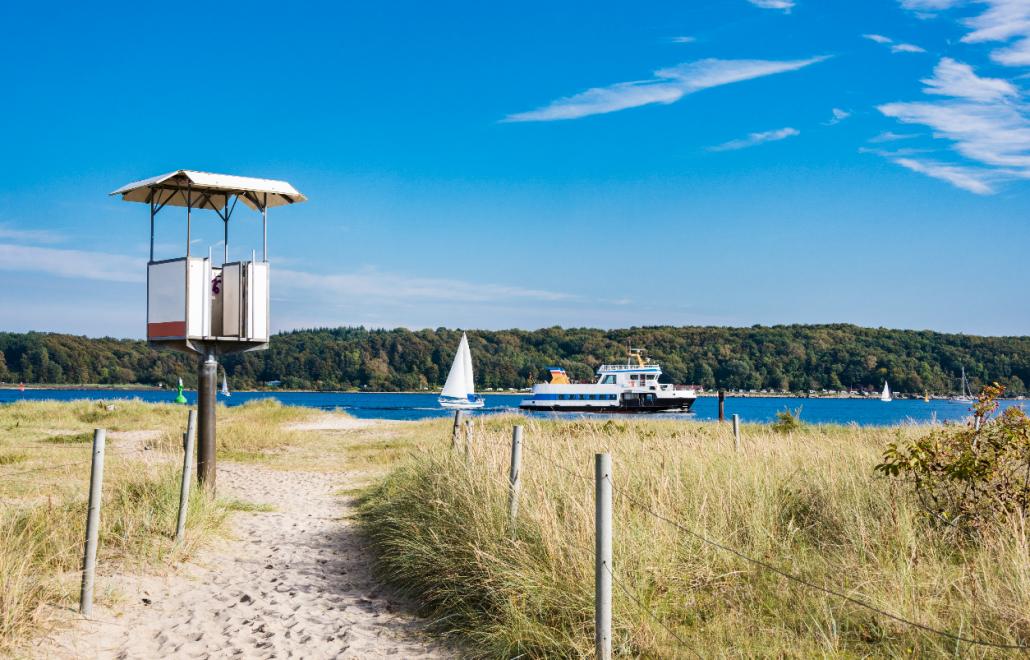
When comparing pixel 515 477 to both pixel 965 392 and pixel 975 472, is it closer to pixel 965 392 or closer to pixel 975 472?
pixel 975 472

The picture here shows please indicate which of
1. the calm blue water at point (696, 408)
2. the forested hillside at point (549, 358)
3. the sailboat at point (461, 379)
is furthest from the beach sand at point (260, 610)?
the forested hillside at point (549, 358)

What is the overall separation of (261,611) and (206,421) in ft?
18.0

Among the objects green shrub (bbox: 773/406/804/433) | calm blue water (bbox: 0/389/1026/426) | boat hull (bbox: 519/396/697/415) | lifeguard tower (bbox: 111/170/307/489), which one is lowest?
calm blue water (bbox: 0/389/1026/426)

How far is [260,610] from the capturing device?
6824mm

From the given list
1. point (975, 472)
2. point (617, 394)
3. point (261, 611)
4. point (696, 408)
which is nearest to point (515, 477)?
A: point (261, 611)

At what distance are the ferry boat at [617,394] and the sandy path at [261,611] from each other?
5601 cm

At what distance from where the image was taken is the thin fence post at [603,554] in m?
4.48

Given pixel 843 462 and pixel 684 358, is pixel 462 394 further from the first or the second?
pixel 684 358

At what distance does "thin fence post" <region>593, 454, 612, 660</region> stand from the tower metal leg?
8164mm

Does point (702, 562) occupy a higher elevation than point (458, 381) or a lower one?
lower

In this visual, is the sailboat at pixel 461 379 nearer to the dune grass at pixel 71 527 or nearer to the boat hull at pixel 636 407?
the boat hull at pixel 636 407

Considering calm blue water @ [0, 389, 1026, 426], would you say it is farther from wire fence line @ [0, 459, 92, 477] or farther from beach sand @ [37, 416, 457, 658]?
beach sand @ [37, 416, 457, 658]

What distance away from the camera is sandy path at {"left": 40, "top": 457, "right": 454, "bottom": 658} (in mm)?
5895

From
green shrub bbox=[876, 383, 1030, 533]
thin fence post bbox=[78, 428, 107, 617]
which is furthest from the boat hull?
thin fence post bbox=[78, 428, 107, 617]
